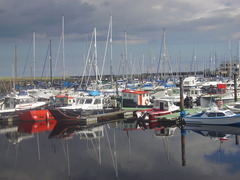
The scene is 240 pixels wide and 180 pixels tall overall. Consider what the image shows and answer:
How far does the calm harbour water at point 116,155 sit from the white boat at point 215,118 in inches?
37.5

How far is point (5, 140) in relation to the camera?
27.8 m

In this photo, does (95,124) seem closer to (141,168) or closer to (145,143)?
(145,143)

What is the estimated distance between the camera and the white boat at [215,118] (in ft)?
94.7

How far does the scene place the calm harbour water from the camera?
17.7 meters

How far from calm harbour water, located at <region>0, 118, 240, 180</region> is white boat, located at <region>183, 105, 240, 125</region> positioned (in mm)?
952

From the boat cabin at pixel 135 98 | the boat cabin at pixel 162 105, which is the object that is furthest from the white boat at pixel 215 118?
the boat cabin at pixel 135 98

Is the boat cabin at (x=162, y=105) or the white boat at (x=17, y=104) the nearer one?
the boat cabin at (x=162, y=105)

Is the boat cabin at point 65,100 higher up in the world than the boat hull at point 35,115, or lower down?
higher up

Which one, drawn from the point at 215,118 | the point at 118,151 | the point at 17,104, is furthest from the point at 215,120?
the point at 17,104

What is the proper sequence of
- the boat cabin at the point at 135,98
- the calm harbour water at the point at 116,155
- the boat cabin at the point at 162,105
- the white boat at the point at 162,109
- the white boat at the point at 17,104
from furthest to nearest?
the boat cabin at the point at 135,98
the white boat at the point at 17,104
the boat cabin at the point at 162,105
the white boat at the point at 162,109
the calm harbour water at the point at 116,155

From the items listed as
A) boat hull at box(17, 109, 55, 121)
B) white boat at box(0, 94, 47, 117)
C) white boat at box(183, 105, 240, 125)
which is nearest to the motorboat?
white boat at box(183, 105, 240, 125)

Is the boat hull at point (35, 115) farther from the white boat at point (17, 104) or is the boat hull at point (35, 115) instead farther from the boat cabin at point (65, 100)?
the boat cabin at point (65, 100)

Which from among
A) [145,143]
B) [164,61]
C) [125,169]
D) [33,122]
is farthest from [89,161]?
[164,61]

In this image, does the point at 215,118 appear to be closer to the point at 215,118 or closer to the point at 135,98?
the point at 215,118
